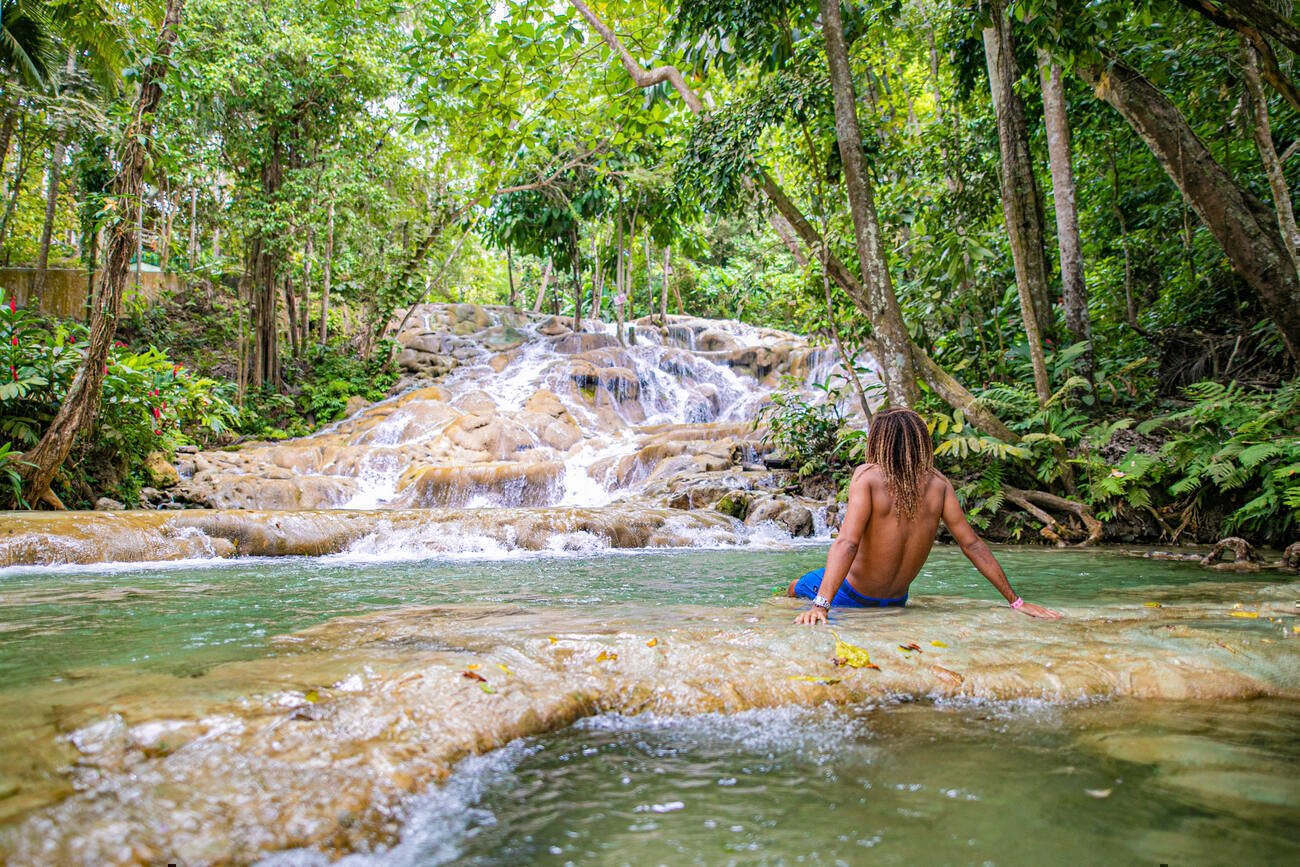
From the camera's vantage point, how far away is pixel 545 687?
7.65 ft

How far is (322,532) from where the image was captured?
8086 millimetres

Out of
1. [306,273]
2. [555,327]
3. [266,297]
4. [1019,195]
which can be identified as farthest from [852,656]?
[555,327]

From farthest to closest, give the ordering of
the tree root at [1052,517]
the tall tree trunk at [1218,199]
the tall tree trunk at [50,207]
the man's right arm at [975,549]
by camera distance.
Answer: the tall tree trunk at [50,207] < the tree root at [1052,517] < the tall tree trunk at [1218,199] < the man's right arm at [975,549]

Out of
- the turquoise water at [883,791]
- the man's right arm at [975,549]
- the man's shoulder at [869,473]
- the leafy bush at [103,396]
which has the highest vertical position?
the leafy bush at [103,396]

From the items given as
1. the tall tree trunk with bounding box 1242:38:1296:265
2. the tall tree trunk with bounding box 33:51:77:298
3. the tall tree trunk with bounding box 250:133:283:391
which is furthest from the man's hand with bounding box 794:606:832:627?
the tall tree trunk with bounding box 33:51:77:298

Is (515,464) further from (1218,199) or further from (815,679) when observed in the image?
(815,679)

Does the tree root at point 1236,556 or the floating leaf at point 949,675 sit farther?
the tree root at point 1236,556

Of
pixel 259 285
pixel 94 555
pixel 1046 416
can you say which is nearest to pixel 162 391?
pixel 94 555

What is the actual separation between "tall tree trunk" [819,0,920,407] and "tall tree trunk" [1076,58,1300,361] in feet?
6.72

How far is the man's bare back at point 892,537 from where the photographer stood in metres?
3.34

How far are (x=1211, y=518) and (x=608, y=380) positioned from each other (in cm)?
1342

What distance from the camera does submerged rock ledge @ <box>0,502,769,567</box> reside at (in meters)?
6.85

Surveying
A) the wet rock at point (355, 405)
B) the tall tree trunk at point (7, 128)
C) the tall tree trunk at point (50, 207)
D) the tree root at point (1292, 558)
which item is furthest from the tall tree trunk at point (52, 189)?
the tree root at point (1292, 558)

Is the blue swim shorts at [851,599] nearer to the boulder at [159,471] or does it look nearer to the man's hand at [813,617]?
the man's hand at [813,617]
